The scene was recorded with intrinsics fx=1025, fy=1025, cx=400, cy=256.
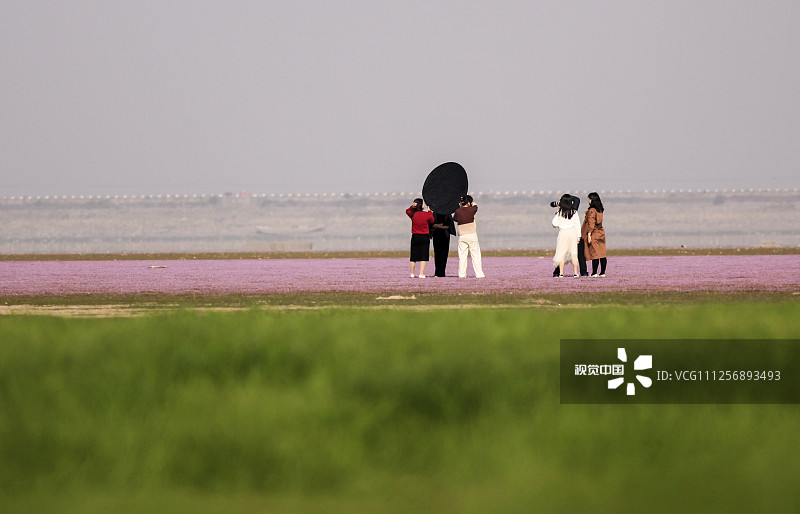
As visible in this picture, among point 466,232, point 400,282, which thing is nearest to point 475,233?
point 466,232

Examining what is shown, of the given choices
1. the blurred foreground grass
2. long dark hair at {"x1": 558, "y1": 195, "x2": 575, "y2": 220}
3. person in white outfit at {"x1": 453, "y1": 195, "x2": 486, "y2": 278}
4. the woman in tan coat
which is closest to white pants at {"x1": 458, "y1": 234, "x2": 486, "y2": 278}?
person in white outfit at {"x1": 453, "y1": 195, "x2": 486, "y2": 278}

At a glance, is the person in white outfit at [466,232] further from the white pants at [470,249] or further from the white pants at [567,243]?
the white pants at [567,243]

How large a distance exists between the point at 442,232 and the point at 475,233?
90 centimetres

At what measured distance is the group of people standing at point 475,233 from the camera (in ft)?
65.5

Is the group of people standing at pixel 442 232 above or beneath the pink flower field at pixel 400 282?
above

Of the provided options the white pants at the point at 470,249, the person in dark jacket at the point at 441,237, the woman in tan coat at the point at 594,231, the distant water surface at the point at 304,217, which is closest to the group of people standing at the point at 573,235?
the woman in tan coat at the point at 594,231

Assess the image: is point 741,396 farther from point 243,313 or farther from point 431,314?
point 243,313

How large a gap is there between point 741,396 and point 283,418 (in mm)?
2206

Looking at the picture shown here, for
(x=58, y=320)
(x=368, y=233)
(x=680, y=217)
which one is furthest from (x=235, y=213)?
(x=58, y=320)

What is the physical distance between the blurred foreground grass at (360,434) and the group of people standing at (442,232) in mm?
14131

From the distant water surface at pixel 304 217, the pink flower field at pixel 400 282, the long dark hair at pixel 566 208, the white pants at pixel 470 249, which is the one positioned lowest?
the distant water surface at pixel 304 217

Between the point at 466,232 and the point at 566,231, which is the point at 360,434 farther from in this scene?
the point at 566,231

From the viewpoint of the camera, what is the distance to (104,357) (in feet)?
18.0

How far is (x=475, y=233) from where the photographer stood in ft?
67.9
